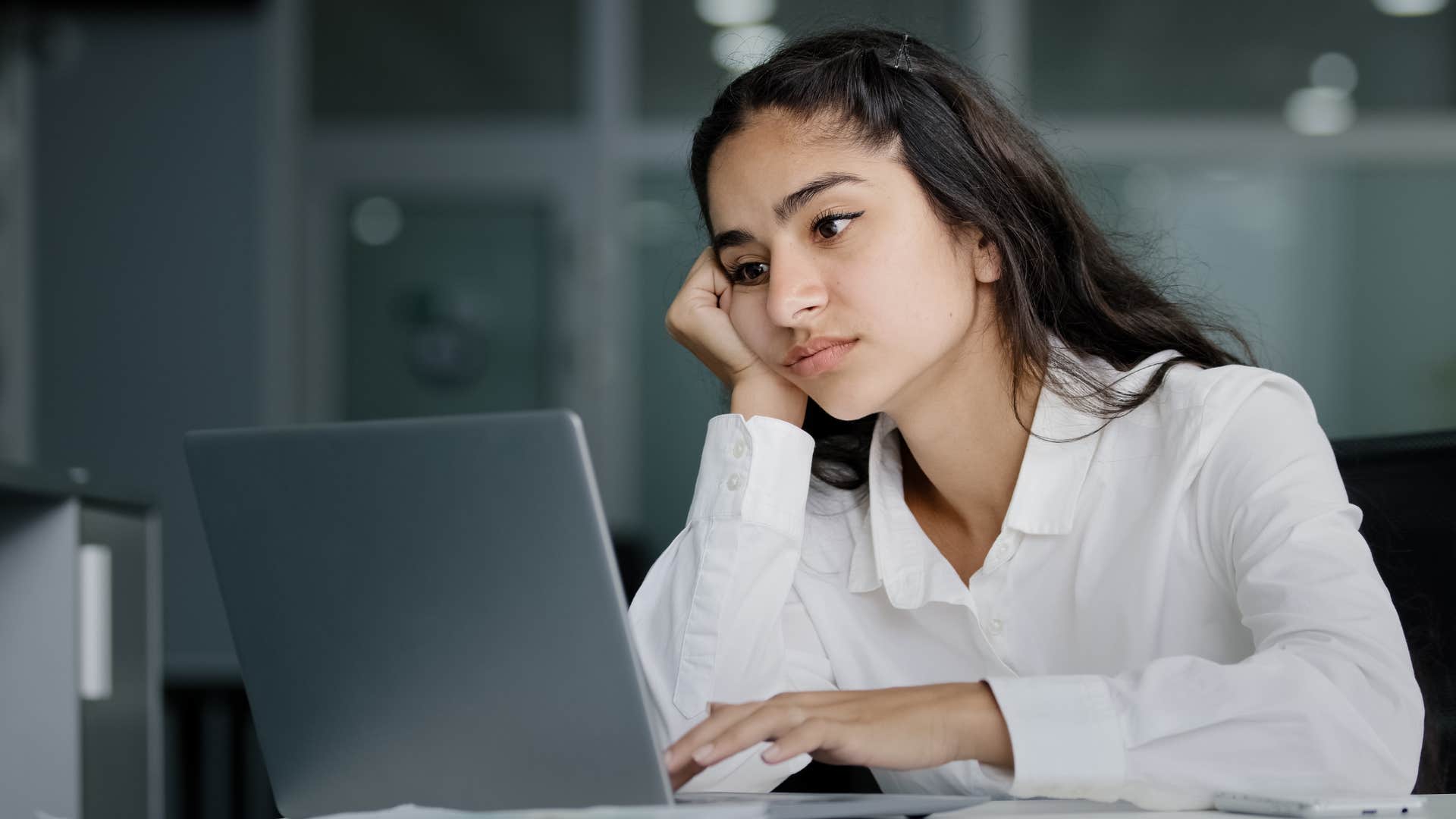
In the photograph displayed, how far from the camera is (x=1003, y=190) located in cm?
152

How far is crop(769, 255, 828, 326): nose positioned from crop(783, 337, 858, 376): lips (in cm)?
3

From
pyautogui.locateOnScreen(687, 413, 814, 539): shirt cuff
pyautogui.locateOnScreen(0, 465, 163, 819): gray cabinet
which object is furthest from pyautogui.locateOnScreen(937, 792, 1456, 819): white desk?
pyautogui.locateOnScreen(0, 465, 163, 819): gray cabinet

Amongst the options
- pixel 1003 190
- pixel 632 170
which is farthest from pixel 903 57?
pixel 632 170

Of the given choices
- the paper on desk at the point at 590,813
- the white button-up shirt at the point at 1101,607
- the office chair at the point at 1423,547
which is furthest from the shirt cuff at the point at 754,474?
the office chair at the point at 1423,547

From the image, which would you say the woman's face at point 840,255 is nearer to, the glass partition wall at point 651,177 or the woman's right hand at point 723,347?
the woman's right hand at point 723,347

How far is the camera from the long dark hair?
1.47 metres

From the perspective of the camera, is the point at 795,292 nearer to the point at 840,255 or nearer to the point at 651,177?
the point at 840,255

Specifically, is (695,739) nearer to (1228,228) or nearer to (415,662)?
(415,662)

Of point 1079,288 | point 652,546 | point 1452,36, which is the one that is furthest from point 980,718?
point 1452,36

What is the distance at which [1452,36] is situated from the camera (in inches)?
197

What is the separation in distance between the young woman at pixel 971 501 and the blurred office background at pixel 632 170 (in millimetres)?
3374

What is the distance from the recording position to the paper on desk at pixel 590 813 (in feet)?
2.77

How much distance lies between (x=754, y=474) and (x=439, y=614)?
18.7 inches

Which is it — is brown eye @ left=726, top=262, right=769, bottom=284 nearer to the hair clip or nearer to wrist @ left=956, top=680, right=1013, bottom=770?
the hair clip
